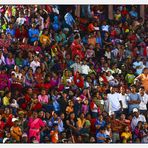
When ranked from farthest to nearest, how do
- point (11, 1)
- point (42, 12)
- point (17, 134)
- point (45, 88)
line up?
point (42, 12) < point (11, 1) < point (45, 88) < point (17, 134)

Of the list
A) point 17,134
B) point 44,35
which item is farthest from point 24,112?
point 44,35

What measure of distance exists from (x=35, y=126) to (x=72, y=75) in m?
3.44

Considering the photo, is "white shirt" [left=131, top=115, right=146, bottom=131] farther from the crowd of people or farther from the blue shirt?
the blue shirt

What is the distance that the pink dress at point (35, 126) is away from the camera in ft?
68.2

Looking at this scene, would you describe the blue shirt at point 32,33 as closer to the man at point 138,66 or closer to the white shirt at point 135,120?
the man at point 138,66

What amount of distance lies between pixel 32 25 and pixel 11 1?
163 cm

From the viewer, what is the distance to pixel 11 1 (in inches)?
961

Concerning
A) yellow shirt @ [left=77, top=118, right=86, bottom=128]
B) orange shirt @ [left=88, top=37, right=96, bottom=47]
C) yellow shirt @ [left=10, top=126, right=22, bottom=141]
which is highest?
orange shirt @ [left=88, top=37, right=96, bottom=47]

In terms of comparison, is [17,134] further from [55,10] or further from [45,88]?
[55,10]

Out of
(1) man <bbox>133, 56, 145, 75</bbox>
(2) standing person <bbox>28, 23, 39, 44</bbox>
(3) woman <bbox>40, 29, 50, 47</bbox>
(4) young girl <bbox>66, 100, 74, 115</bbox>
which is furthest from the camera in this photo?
(2) standing person <bbox>28, 23, 39, 44</bbox>

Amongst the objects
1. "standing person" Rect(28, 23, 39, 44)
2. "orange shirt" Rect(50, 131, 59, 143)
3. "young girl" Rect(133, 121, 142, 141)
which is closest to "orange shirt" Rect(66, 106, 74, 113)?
"orange shirt" Rect(50, 131, 59, 143)

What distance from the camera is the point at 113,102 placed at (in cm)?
2241

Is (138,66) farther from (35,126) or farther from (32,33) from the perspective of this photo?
(35,126)

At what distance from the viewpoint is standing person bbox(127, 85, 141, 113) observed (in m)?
22.4
